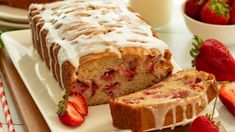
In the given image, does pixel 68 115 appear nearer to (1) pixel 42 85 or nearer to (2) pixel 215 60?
(1) pixel 42 85

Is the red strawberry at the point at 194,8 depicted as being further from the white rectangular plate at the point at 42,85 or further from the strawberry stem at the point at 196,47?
the white rectangular plate at the point at 42,85

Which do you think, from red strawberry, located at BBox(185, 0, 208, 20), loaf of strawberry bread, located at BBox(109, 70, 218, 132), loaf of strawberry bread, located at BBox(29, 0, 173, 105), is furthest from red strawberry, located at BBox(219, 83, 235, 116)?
red strawberry, located at BBox(185, 0, 208, 20)

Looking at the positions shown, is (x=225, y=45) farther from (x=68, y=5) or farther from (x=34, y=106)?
(x=34, y=106)

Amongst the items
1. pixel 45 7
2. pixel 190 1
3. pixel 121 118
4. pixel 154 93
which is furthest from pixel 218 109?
pixel 45 7

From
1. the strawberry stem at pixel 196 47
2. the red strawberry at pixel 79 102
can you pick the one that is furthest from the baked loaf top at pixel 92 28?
the strawberry stem at pixel 196 47

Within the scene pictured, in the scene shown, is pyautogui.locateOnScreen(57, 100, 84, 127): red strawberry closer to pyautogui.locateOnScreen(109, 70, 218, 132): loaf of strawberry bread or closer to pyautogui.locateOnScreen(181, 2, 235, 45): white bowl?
pyautogui.locateOnScreen(109, 70, 218, 132): loaf of strawberry bread

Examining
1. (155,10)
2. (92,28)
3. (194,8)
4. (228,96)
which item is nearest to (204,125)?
(228,96)
